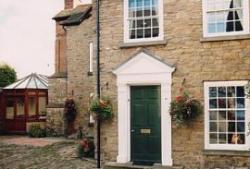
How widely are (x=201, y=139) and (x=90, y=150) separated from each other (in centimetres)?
462

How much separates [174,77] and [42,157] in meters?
6.42

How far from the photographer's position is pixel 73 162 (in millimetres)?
13172

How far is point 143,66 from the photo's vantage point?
12.0 m

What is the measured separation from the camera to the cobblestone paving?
1279 cm

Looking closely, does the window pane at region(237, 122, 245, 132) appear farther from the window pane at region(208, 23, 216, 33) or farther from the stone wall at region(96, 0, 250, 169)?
the window pane at region(208, 23, 216, 33)

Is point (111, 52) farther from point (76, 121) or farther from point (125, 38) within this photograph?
point (76, 121)

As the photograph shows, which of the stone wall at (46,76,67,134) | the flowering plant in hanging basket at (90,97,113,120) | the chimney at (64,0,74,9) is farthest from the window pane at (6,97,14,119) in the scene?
the flowering plant in hanging basket at (90,97,113,120)

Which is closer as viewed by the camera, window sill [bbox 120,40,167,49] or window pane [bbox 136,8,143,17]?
window sill [bbox 120,40,167,49]

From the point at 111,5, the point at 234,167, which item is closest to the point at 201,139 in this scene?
the point at 234,167

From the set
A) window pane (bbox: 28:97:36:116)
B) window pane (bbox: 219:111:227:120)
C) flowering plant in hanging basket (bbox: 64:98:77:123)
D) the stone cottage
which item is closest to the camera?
the stone cottage

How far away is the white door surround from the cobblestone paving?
153cm

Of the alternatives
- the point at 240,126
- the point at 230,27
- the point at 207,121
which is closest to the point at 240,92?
the point at 240,126

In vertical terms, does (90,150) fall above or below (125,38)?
below

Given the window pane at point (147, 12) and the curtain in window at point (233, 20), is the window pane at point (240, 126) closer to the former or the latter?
the curtain in window at point (233, 20)
